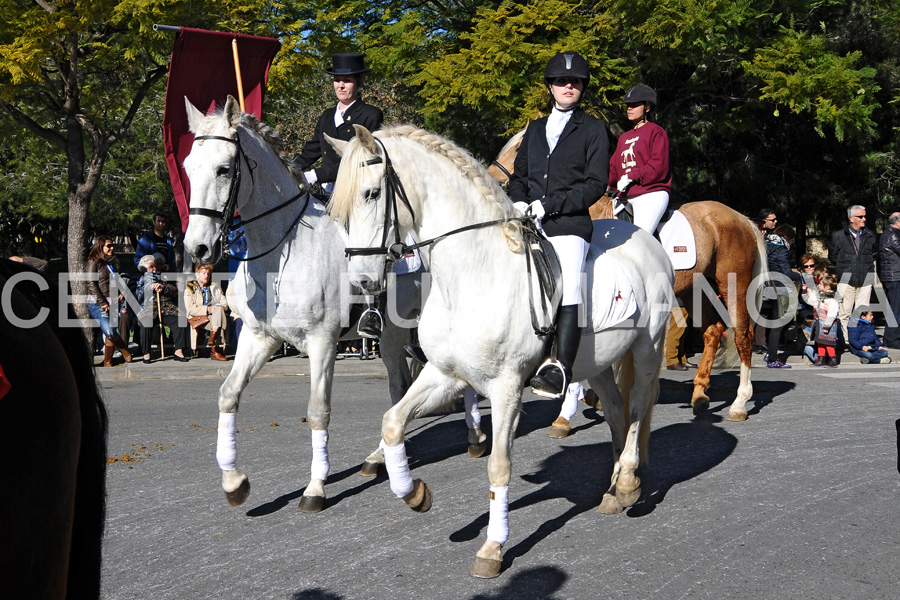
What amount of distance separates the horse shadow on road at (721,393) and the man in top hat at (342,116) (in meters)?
4.37

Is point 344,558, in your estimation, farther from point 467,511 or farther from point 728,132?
point 728,132

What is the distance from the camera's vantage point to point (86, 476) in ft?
7.03

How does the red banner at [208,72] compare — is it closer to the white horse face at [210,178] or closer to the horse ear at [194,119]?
the horse ear at [194,119]

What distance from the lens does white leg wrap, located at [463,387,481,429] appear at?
7.30m

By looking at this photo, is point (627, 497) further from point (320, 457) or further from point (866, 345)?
point (866, 345)

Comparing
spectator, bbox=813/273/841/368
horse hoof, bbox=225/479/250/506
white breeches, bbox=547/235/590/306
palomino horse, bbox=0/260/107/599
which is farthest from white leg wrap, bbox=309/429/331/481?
spectator, bbox=813/273/841/368

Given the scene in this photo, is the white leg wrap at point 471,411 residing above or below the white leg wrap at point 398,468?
below

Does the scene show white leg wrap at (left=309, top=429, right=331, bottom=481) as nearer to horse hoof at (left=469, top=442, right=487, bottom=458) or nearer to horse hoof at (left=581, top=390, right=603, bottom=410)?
horse hoof at (left=469, top=442, right=487, bottom=458)

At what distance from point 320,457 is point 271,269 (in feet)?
4.29

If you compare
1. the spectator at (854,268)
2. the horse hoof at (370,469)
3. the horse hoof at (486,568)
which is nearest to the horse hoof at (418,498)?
the horse hoof at (486,568)

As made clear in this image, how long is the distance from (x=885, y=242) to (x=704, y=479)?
1038 cm

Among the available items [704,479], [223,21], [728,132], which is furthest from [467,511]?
[728,132]

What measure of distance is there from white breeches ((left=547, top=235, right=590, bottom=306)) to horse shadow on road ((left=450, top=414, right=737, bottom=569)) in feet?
4.65

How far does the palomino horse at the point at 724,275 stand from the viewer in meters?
9.15
